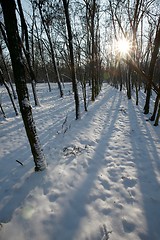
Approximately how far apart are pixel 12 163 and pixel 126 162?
354 cm

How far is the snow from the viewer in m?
2.49

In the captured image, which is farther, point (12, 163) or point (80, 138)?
point (80, 138)

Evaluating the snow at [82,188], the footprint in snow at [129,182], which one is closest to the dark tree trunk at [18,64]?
the snow at [82,188]

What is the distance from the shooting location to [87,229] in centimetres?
248

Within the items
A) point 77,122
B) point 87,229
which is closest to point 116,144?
point 77,122

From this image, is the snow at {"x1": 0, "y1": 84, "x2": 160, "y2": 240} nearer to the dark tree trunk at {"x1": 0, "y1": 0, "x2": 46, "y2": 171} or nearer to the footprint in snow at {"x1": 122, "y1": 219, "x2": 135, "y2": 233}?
the footprint in snow at {"x1": 122, "y1": 219, "x2": 135, "y2": 233}

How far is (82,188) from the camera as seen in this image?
3354mm

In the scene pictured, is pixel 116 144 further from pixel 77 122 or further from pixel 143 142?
pixel 77 122

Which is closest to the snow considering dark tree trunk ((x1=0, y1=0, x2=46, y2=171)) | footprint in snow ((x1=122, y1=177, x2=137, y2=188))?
footprint in snow ((x1=122, y1=177, x2=137, y2=188))

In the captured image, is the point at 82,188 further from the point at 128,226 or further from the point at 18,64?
the point at 18,64

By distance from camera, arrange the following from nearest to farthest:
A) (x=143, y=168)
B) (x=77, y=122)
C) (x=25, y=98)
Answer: (x=25, y=98)
(x=143, y=168)
(x=77, y=122)

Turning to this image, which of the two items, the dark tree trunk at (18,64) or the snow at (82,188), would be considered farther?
the dark tree trunk at (18,64)

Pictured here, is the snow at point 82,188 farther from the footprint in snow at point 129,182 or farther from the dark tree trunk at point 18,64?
the dark tree trunk at point 18,64

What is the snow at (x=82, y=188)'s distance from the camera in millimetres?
2490
